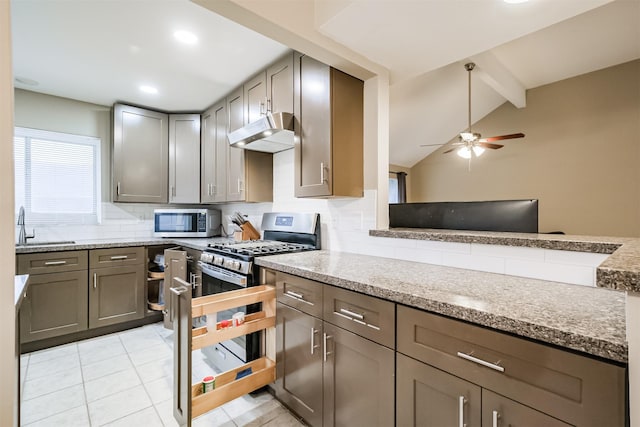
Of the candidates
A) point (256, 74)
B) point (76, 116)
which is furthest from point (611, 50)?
point (76, 116)

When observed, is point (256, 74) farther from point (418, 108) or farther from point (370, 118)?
point (418, 108)

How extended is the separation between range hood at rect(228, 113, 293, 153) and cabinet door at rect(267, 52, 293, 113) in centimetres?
13

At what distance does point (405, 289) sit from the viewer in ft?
3.78

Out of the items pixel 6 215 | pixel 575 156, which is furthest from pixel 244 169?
pixel 575 156

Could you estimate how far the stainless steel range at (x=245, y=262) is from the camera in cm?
189

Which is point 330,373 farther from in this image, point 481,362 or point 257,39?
point 257,39

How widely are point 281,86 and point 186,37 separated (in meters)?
0.71

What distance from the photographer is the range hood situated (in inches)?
83.4

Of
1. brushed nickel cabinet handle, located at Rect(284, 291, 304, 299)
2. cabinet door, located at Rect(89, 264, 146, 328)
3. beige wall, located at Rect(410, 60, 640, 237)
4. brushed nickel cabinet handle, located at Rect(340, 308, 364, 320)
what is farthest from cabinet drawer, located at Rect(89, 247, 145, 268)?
beige wall, located at Rect(410, 60, 640, 237)

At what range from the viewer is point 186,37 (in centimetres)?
197

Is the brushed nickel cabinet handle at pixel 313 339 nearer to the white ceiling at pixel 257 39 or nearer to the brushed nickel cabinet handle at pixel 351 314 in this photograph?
the brushed nickel cabinet handle at pixel 351 314

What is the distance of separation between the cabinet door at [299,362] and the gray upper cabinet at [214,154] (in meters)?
1.78

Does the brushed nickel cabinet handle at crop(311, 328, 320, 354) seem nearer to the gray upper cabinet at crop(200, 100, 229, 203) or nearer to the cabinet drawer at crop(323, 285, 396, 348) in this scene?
the cabinet drawer at crop(323, 285, 396, 348)

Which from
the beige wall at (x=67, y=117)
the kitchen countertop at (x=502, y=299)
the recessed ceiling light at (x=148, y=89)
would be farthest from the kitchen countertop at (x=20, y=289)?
the beige wall at (x=67, y=117)
